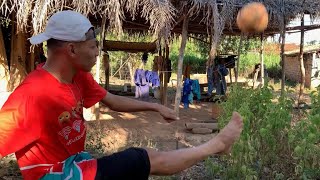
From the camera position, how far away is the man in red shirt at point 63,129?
1.68 metres

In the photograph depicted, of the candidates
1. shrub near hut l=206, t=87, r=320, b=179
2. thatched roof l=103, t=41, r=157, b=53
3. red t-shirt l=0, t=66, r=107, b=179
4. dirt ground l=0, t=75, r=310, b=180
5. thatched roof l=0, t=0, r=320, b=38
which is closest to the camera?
red t-shirt l=0, t=66, r=107, b=179

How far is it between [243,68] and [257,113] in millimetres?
21566

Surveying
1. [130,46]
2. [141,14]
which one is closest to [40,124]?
[141,14]

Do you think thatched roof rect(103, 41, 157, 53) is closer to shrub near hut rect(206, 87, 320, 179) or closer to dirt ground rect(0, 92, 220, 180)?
dirt ground rect(0, 92, 220, 180)

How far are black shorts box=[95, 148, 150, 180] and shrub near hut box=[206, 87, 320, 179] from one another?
1.58 m

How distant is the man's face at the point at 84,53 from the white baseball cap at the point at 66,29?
0.12 ft

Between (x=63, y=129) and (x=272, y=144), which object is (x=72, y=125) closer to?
(x=63, y=129)

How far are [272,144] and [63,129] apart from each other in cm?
241

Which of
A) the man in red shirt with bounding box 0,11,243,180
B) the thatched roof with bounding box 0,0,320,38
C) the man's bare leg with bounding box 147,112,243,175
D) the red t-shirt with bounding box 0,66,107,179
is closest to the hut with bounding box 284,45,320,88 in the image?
the thatched roof with bounding box 0,0,320,38

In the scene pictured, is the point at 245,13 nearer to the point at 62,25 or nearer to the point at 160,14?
the point at 160,14

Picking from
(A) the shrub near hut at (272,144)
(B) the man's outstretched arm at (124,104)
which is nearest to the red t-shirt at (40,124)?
(B) the man's outstretched arm at (124,104)

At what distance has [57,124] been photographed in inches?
71.1

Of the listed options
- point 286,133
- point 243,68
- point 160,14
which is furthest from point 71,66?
point 243,68

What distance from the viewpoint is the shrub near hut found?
326 cm
